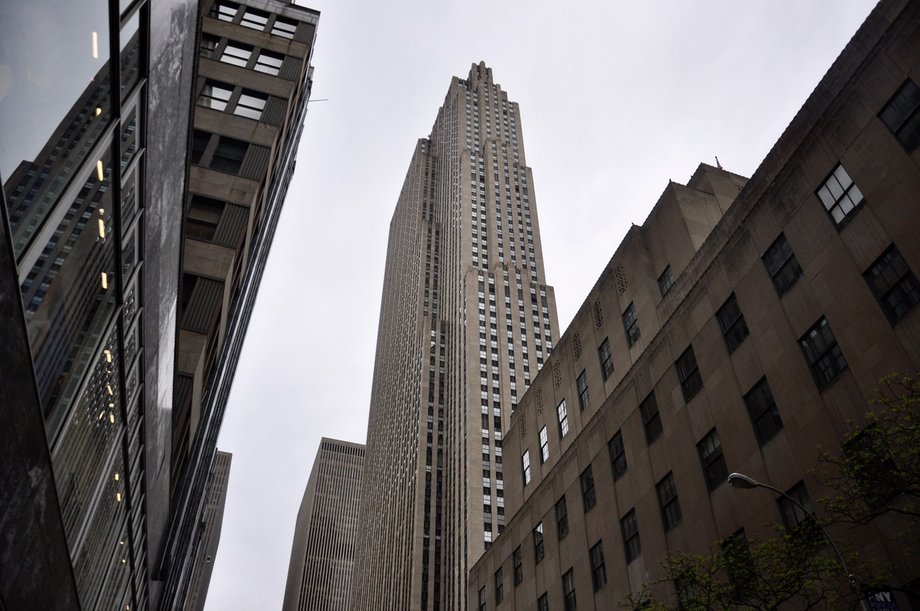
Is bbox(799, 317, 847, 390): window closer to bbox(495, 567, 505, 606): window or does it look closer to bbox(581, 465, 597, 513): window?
bbox(581, 465, 597, 513): window

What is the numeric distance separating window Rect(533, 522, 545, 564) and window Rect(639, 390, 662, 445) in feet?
36.2

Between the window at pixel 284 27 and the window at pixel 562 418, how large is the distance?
29.5 metres

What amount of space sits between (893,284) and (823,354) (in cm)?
285

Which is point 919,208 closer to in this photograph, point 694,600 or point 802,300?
point 802,300

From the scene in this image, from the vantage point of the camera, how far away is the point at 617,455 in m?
30.1

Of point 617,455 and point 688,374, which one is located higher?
point 688,374

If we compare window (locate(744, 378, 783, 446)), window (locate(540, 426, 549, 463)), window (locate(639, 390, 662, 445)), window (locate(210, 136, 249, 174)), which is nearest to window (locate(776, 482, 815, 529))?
window (locate(744, 378, 783, 446))

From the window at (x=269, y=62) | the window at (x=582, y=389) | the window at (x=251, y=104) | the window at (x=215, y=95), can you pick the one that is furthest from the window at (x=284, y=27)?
the window at (x=582, y=389)

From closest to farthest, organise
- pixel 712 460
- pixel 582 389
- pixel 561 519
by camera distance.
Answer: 1. pixel 712 460
2. pixel 561 519
3. pixel 582 389

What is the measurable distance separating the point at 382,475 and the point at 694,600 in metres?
140

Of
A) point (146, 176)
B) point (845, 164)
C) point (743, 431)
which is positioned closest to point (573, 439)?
point (743, 431)

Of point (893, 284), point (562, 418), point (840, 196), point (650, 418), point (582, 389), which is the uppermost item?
point (582, 389)

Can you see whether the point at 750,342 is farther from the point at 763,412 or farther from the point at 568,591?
the point at 568,591

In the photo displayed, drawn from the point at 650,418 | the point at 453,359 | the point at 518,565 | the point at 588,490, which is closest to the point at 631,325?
the point at 650,418
